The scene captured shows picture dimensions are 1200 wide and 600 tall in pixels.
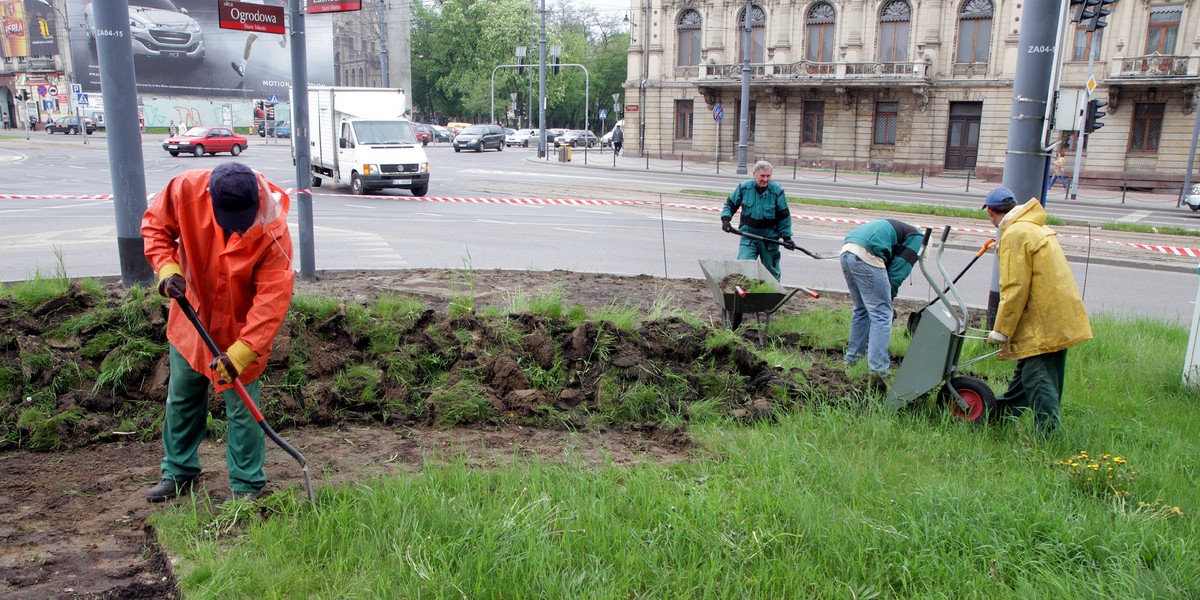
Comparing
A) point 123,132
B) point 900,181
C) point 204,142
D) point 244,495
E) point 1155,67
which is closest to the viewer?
point 244,495

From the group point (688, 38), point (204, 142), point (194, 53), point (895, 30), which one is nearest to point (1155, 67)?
point (895, 30)

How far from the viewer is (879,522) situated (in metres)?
3.90

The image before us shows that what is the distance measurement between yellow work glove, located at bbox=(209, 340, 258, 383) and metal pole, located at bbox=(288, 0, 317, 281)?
5.68 metres

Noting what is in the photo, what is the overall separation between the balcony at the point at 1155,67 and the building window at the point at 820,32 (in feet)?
41.7

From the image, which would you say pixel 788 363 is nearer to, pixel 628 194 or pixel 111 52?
pixel 111 52

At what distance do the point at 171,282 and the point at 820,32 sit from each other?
44.0 meters

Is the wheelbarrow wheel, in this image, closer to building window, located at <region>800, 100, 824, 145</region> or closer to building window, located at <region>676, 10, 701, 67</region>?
building window, located at <region>800, 100, 824, 145</region>

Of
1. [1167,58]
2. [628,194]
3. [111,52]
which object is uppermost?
[1167,58]

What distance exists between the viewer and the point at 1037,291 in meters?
5.23

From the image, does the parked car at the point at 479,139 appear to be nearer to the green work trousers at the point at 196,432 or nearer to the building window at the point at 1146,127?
the building window at the point at 1146,127

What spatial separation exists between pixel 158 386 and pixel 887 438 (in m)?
4.51

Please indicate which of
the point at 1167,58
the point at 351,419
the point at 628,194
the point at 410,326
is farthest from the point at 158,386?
the point at 1167,58

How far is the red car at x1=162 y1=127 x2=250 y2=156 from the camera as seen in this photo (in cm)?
4047

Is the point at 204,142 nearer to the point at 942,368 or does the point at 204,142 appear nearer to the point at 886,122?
the point at 886,122
